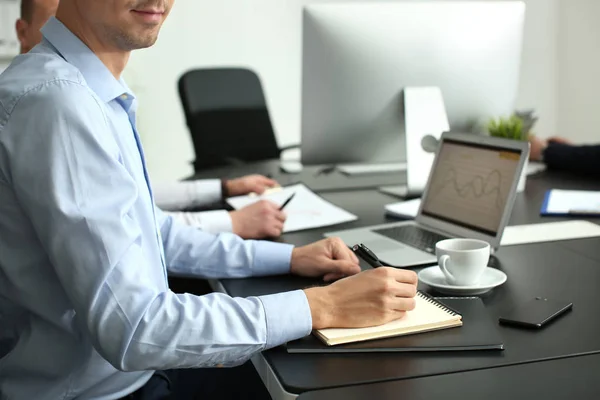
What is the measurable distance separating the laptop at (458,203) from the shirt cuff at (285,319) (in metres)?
0.36

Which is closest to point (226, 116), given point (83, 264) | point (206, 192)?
point (206, 192)

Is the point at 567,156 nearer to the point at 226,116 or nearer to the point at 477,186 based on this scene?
the point at 477,186

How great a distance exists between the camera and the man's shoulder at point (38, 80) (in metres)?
0.95

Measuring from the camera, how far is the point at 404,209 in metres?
1.72

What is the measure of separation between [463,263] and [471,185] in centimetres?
37

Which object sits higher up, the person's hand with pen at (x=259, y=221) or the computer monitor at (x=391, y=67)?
the computer monitor at (x=391, y=67)

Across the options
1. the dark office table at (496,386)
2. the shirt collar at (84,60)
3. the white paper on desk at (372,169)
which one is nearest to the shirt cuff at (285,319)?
the dark office table at (496,386)

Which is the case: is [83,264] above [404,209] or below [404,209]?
above

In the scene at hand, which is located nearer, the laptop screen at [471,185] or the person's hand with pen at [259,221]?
the laptop screen at [471,185]

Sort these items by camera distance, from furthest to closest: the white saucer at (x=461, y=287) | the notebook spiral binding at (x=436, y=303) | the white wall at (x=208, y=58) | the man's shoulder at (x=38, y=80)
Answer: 1. the white wall at (x=208, y=58)
2. the white saucer at (x=461, y=287)
3. the notebook spiral binding at (x=436, y=303)
4. the man's shoulder at (x=38, y=80)

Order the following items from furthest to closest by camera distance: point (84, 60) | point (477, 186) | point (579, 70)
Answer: point (579, 70), point (477, 186), point (84, 60)

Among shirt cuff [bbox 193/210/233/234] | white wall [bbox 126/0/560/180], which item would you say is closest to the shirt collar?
shirt cuff [bbox 193/210/233/234]

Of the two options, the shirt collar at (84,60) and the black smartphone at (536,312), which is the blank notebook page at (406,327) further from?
the shirt collar at (84,60)

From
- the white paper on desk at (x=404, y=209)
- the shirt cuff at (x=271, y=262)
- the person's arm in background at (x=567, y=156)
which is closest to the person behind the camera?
the shirt cuff at (x=271, y=262)
